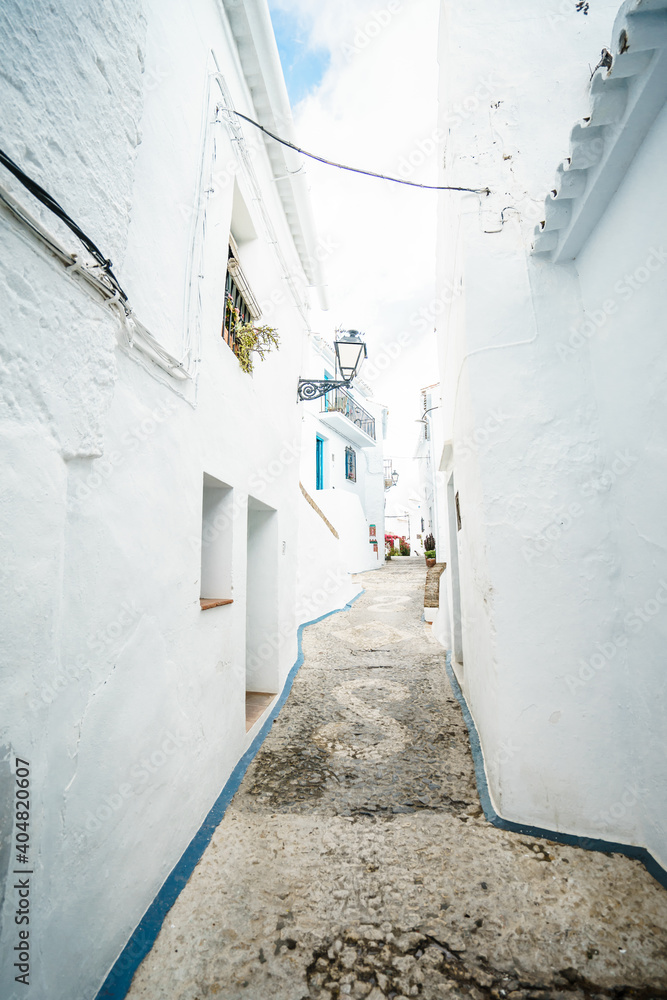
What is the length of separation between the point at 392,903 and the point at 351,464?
16889 millimetres

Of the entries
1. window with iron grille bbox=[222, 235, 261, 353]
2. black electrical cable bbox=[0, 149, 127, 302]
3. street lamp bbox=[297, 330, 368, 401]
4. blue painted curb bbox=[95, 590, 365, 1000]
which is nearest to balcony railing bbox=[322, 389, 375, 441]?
street lamp bbox=[297, 330, 368, 401]

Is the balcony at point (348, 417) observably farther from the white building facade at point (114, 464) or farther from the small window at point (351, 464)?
the white building facade at point (114, 464)

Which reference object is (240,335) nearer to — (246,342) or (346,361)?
(246,342)

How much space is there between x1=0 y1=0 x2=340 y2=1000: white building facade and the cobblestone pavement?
1.11ft

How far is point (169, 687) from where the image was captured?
7.34ft

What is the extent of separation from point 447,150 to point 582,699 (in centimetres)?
493

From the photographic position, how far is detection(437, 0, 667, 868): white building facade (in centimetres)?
221

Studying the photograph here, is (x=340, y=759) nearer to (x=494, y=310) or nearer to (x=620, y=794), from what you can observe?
(x=620, y=794)

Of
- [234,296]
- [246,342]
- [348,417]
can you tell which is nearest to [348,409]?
[348,417]

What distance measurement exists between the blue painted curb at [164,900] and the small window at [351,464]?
14.9 metres

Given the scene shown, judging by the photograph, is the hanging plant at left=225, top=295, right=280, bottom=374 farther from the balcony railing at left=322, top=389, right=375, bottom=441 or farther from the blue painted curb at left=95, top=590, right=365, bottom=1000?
the balcony railing at left=322, top=389, right=375, bottom=441

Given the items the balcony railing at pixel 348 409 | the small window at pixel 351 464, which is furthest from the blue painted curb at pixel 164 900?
the small window at pixel 351 464

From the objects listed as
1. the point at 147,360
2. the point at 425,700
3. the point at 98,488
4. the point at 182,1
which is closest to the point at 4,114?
the point at 147,360

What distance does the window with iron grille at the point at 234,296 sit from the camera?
3709 mm
